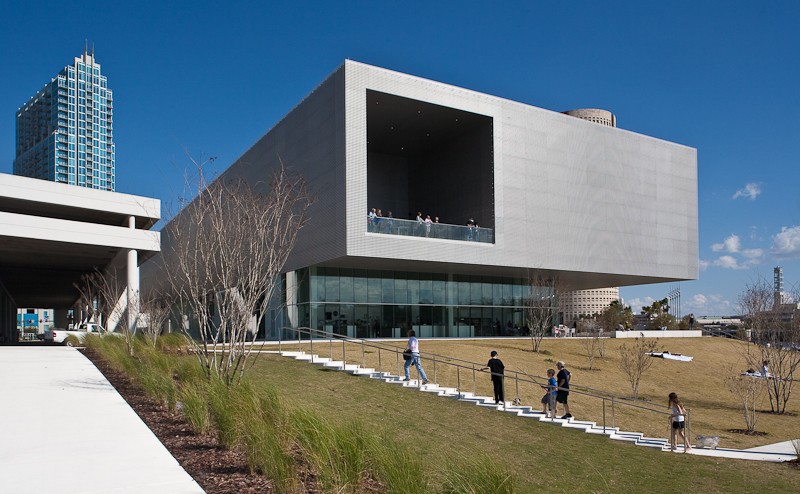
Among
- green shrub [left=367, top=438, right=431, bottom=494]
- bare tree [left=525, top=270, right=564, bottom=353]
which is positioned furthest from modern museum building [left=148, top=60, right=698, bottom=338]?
green shrub [left=367, top=438, right=431, bottom=494]

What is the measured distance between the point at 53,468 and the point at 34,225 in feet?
101

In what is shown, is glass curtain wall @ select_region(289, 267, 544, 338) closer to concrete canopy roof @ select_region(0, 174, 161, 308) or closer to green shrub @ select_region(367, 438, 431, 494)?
concrete canopy roof @ select_region(0, 174, 161, 308)

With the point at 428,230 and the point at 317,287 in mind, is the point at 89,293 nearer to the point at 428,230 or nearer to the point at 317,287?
the point at 317,287

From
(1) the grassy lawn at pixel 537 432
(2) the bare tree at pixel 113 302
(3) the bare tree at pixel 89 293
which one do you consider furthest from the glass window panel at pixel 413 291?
(3) the bare tree at pixel 89 293

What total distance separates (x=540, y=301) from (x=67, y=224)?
27.7 metres

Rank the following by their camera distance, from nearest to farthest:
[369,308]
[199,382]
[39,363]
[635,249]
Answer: [199,382], [39,363], [369,308], [635,249]

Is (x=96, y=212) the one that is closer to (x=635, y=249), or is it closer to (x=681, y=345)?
(x=635, y=249)

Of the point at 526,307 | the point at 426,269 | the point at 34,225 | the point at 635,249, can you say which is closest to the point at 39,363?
the point at 34,225

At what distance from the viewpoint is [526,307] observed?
45312mm

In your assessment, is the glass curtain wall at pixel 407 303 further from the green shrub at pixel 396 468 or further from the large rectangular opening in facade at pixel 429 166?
the green shrub at pixel 396 468

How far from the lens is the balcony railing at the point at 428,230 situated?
115ft

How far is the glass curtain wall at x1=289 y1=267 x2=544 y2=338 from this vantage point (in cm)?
3791

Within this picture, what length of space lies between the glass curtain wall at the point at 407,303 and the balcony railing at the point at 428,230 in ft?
15.1

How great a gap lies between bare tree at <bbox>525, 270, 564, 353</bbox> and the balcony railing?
14.7 ft
